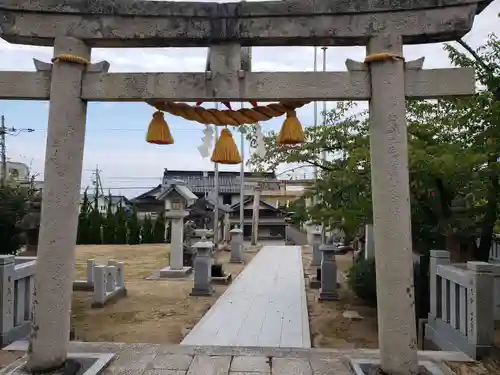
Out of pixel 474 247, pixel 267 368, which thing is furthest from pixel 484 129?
pixel 267 368

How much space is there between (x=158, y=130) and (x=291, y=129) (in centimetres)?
134

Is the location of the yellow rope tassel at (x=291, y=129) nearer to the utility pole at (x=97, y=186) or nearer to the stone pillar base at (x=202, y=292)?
the stone pillar base at (x=202, y=292)

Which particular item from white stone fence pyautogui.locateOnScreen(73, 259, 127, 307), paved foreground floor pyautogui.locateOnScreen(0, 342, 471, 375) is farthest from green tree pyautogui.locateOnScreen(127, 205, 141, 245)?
paved foreground floor pyautogui.locateOnScreen(0, 342, 471, 375)

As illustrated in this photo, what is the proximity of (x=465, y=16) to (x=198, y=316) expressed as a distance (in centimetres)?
687

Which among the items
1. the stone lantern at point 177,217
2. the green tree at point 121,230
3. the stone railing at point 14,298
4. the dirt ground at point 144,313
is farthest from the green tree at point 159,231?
the stone railing at point 14,298

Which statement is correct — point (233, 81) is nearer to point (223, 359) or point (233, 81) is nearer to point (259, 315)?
point (223, 359)

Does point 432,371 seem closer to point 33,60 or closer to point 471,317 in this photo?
point 471,317

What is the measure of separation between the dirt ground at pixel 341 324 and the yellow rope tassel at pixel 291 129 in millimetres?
3884

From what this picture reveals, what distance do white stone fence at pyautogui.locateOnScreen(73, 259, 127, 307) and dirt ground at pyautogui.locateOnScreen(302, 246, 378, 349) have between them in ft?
14.9

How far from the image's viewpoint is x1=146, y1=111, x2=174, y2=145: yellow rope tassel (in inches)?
165

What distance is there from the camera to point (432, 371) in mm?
3877

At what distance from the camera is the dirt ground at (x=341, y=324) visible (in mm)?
6832

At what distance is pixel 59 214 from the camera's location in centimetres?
380

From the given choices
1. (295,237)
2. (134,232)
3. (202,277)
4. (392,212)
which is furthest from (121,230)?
(392,212)
